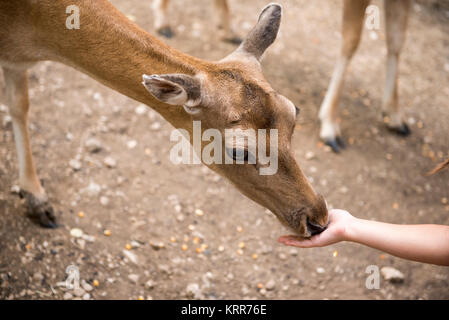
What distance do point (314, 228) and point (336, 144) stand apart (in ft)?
9.75

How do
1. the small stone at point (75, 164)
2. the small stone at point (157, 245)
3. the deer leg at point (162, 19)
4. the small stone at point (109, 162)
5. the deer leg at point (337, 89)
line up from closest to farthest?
the small stone at point (157, 245), the small stone at point (75, 164), the small stone at point (109, 162), the deer leg at point (337, 89), the deer leg at point (162, 19)

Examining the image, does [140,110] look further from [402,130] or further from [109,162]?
[402,130]

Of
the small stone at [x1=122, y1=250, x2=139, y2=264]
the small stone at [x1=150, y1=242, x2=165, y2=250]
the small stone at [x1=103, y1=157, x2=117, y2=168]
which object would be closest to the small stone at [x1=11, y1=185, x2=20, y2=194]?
the small stone at [x1=103, y1=157, x2=117, y2=168]

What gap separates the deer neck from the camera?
3.71 m

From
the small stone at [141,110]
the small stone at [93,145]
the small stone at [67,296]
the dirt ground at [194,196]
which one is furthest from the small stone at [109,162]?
the small stone at [67,296]

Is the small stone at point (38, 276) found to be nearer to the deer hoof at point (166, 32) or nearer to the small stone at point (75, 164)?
the small stone at point (75, 164)

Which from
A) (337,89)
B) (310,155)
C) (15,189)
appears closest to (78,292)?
(15,189)

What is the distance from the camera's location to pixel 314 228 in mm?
3658

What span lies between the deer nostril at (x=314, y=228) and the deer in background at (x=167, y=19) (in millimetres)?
4479

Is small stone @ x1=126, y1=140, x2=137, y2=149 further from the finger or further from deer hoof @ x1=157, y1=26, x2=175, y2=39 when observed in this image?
the finger

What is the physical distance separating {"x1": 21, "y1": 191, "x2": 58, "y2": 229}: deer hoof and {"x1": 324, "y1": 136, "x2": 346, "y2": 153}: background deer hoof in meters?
3.44

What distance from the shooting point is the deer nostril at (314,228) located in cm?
364

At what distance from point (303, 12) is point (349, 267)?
506 centimetres
